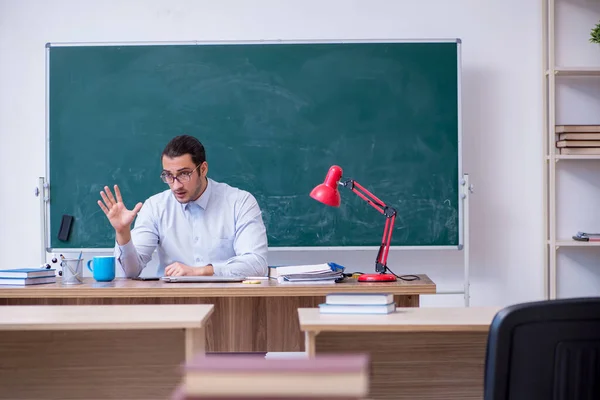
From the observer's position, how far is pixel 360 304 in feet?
6.93

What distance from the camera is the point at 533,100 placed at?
4.48 metres

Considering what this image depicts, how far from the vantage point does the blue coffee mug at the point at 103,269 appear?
3207 millimetres

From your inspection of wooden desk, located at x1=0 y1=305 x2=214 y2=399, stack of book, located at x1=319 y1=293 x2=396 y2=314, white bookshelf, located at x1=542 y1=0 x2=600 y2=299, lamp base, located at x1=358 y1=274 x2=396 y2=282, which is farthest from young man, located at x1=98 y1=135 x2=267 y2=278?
white bookshelf, located at x1=542 y1=0 x2=600 y2=299

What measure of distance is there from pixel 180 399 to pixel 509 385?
834 mm

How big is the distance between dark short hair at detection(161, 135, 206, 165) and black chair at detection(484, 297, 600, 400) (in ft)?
7.76

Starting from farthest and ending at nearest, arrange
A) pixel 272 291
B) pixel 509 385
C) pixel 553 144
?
pixel 553 144
pixel 272 291
pixel 509 385

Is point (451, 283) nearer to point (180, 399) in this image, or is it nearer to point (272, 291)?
point (272, 291)

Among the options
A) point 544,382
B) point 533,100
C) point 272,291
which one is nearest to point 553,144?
point 533,100

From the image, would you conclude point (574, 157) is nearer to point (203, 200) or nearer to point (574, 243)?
point (574, 243)

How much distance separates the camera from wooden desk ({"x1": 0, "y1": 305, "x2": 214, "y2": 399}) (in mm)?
2295

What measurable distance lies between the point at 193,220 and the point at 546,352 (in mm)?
2429

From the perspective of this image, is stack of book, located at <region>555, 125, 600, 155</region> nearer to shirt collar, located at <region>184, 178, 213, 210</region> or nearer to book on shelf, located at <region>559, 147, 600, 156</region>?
book on shelf, located at <region>559, 147, 600, 156</region>

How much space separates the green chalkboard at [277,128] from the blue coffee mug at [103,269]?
3.69ft

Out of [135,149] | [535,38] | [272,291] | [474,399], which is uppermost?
[535,38]
